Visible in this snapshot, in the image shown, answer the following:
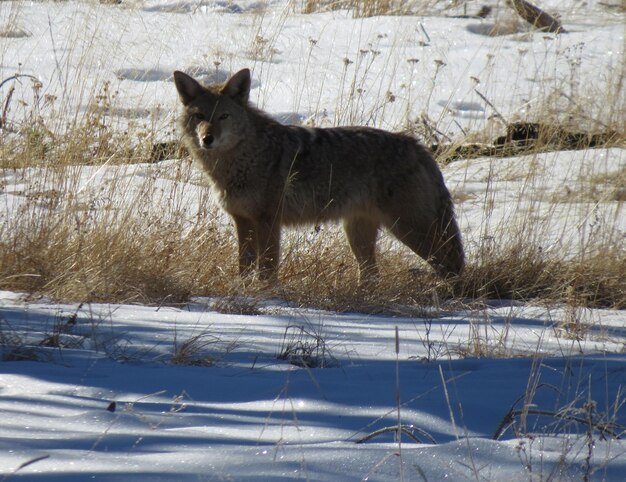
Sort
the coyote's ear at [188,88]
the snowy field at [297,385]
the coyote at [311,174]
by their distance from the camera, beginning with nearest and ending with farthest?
the snowy field at [297,385], the coyote at [311,174], the coyote's ear at [188,88]

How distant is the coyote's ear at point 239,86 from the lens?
6.56 m

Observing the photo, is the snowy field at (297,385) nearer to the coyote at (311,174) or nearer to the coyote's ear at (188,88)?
the coyote at (311,174)

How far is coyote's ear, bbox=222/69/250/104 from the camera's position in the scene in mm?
6559

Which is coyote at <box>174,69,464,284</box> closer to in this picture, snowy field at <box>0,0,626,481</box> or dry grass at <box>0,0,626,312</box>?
dry grass at <box>0,0,626,312</box>

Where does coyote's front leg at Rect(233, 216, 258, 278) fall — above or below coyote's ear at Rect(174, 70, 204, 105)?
below

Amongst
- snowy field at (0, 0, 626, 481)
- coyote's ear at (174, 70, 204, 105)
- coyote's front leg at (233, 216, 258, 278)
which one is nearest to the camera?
snowy field at (0, 0, 626, 481)

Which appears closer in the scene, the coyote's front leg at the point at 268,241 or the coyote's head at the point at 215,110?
the coyote's front leg at the point at 268,241

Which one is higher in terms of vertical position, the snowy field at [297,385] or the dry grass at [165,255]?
the snowy field at [297,385]

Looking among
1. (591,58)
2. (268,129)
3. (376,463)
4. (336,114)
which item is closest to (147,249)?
→ (268,129)

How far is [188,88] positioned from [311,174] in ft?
3.70

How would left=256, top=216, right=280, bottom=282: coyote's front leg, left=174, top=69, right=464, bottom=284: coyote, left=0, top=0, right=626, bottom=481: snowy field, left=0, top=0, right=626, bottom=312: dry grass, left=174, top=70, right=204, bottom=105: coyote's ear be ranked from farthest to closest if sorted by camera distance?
left=174, top=70, right=204, bottom=105: coyote's ear, left=174, top=69, right=464, bottom=284: coyote, left=256, top=216, right=280, bottom=282: coyote's front leg, left=0, top=0, right=626, bottom=312: dry grass, left=0, top=0, right=626, bottom=481: snowy field

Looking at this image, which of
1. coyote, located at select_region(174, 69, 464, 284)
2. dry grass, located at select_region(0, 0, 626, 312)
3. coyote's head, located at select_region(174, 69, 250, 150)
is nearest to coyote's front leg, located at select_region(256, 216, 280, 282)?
coyote, located at select_region(174, 69, 464, 284)

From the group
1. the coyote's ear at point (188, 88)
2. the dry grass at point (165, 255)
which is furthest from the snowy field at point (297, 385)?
the coyote's ear at point (188, 88)

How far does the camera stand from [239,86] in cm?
662
